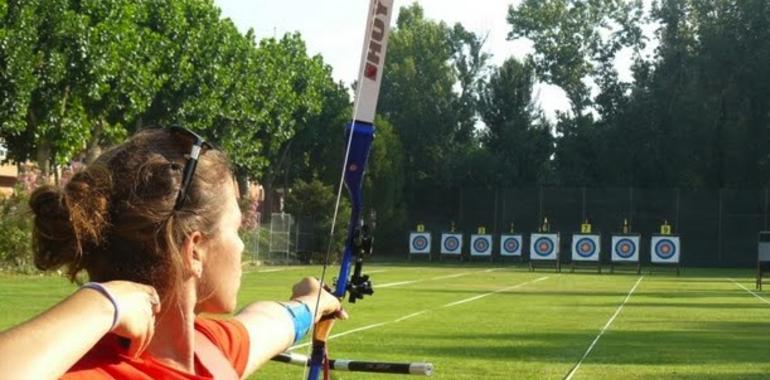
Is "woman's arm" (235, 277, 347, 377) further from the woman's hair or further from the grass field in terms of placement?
the grass field

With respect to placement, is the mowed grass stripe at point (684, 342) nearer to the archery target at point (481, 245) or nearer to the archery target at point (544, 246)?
the archery target at point (544, 246)

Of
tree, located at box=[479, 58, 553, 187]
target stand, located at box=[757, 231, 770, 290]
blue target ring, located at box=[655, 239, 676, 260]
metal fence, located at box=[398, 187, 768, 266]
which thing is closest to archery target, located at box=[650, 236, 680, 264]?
blue target ring, located at box=[655, 239, 676, 260]

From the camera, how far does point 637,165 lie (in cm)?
6594

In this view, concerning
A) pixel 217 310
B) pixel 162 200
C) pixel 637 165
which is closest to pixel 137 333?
pixel 162 200

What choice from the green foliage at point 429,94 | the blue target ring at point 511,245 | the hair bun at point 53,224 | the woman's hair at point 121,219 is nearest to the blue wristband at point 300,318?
the woman's hair at point 121,219

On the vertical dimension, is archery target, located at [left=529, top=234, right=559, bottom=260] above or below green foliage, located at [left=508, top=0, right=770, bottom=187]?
below

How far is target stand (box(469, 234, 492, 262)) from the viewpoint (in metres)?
57.9

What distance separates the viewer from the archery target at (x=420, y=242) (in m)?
57.8

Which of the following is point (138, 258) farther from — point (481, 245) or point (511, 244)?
point (481, 245)

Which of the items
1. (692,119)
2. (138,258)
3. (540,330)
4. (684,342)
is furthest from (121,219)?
(692,119)

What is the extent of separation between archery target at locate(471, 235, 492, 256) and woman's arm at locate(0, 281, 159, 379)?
56125 millimetres

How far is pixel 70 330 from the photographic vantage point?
158 centimetres

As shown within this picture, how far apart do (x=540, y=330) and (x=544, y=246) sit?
35.8m

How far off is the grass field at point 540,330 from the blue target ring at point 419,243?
91.0 ft
